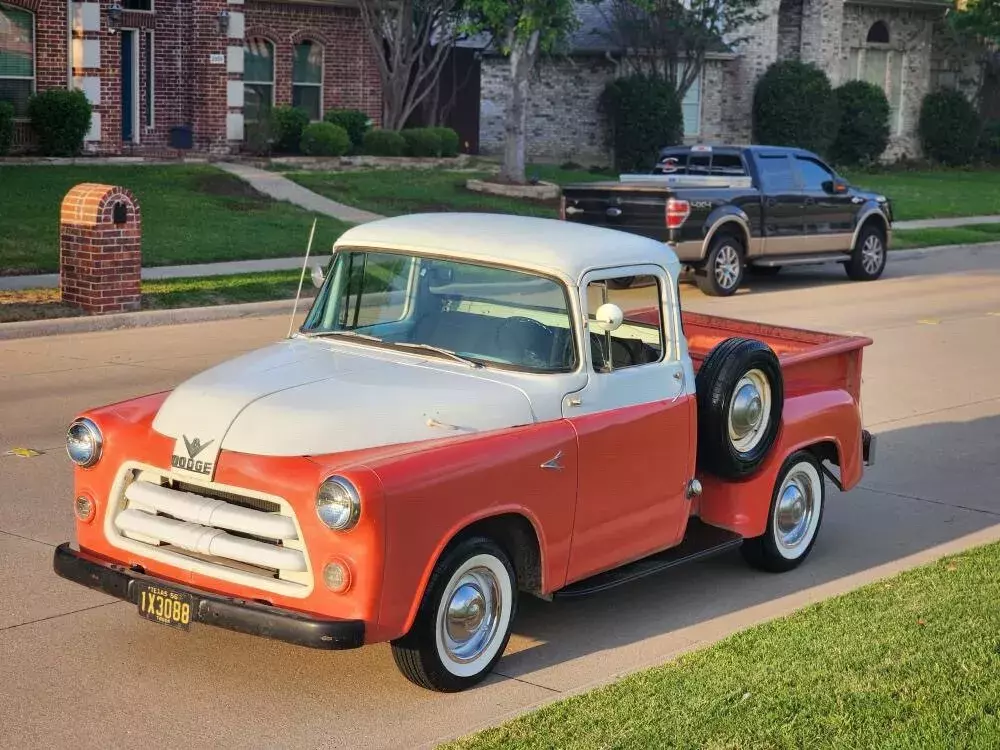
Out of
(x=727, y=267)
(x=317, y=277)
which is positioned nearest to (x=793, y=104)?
(x=727, y=267)

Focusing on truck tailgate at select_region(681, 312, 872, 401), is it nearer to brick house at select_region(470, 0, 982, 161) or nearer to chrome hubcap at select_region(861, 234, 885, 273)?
chrome hubcap at select_region(861, 234, 885, 273)

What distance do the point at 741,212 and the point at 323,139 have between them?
46.1 ft

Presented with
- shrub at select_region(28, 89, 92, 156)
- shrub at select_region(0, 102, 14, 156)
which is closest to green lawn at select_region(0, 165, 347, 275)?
shrub at select_region(0, 102, 14, 156)

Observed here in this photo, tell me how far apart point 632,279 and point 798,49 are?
39985mm

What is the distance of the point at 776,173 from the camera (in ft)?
68.5

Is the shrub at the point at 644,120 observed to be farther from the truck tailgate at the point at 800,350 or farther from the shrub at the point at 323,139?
the truck tailgate at the point at 800,350

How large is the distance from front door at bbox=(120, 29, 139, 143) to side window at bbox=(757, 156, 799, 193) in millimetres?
15751

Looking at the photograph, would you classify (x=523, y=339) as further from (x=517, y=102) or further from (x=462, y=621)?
(x=517, y=102)

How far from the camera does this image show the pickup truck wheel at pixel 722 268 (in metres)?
19.7

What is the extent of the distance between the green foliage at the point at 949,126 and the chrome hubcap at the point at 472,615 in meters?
45.3

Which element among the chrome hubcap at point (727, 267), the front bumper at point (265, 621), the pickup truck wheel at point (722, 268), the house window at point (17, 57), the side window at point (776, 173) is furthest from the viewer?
the house window at point (17, 57)

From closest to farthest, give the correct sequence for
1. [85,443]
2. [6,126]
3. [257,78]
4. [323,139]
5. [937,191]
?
[85,443]
[6,126]
[323,139]
[257,78]
[937,191]

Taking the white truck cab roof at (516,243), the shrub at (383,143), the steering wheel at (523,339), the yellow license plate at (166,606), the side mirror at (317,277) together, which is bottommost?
the yellow license plate at (166,606)

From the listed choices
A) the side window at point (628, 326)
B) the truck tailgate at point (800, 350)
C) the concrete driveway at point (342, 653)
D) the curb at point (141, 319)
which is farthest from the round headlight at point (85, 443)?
the curb at point (141, 319)
